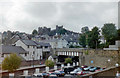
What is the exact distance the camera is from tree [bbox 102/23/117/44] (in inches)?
1615

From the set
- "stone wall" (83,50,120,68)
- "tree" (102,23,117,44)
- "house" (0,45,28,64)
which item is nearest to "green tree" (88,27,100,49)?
"tree" (102,23,117,44)

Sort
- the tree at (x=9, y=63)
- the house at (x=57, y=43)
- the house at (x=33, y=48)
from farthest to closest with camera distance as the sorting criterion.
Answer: the house at (x=57, y=43) → the house at (x=33, y=48) → the tree at (x=9, y=63)

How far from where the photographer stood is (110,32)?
42.3 m

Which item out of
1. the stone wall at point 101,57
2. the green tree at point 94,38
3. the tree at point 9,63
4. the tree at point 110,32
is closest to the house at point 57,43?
the green tree at point 94,38

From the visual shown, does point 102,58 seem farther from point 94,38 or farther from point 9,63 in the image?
point 9,63

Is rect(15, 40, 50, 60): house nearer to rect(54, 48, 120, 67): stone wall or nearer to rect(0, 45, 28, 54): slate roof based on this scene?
rect(0, 45, 28, 54): slate roof

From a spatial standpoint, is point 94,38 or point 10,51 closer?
point 10,51

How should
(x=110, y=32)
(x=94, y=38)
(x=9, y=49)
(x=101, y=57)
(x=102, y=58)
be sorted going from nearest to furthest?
1. (x=9, y=49)
2. (x=102, y=58)
3. (x=101, y=57)
4. (x=110, y=32)
5. (x=94, y=38)

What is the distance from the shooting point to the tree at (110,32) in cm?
4103

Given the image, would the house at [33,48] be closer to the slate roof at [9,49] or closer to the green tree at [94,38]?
the slate roof at [9,49]

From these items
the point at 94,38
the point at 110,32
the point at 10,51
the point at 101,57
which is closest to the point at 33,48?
the point at 10,51

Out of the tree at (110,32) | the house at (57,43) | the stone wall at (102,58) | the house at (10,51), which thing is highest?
the tree at (110,32)

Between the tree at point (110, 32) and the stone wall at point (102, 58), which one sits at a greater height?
the tree at point (110, 32)

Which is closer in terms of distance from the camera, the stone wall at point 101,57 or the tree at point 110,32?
the stone wall at point 101,57
